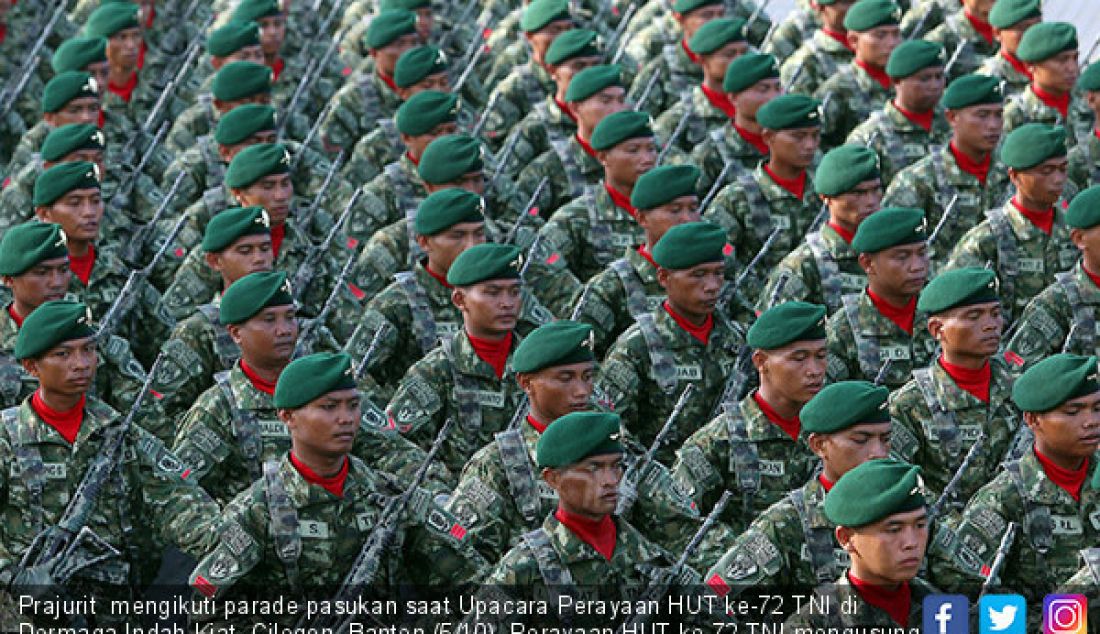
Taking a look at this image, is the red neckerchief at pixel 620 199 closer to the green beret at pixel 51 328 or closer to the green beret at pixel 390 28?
the green beret at pixel 390 28

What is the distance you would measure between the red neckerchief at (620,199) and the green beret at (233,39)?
459cm

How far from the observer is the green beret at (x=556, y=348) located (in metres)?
11.0

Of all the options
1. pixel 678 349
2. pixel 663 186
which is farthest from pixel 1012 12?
pixel 678 349

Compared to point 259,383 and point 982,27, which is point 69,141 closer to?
point 259,383

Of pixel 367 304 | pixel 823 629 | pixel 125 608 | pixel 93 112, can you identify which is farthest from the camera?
pixel 93 112

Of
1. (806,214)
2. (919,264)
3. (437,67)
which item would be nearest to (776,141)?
(806,214)

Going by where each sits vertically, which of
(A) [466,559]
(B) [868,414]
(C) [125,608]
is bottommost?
(C) [125,608]

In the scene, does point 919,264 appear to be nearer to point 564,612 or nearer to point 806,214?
point 806,214

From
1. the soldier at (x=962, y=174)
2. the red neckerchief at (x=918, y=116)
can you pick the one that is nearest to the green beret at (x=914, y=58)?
the red neckerchief at (x=918, y=116)

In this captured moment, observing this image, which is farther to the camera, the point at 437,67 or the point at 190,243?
the point at 437,67

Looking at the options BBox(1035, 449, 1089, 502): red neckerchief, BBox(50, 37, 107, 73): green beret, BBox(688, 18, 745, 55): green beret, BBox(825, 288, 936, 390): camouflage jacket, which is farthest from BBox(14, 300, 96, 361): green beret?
BBox(688, 18, 745, 55): green beret

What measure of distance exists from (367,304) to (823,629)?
16.0 ft

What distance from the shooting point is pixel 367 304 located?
1330 cm

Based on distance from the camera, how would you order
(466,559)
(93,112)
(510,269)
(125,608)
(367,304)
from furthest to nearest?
1. (93,112)
2. (367,304)
3. (510,269)
4. (125,608)
5. (466,559)
